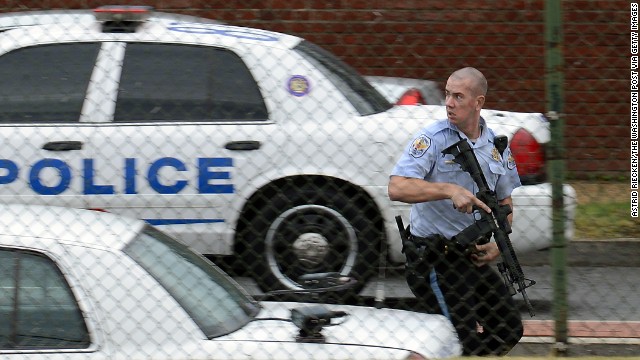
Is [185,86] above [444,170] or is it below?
below

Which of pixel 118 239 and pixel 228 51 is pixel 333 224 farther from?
pixel 118 239

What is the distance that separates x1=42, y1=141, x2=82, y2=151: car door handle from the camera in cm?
675

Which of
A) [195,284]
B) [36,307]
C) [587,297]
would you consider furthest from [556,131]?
[587,297]

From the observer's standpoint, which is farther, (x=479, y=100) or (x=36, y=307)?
(x=479, y=100)

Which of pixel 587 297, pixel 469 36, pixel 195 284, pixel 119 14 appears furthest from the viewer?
A: pixel 469 36

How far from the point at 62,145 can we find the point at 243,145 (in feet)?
3.35

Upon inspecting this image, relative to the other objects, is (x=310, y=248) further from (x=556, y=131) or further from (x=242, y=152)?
(x=556, y=131)

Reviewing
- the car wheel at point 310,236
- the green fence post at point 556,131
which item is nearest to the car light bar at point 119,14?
the car wheel at point 310,236

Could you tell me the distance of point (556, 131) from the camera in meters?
4.45

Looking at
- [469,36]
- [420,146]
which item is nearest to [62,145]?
[420,146]

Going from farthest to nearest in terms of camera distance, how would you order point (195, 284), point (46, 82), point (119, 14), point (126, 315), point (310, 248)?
point (119, 14) → point (46, 82) → point (310, 248) → point (195, 284) → point (126, 315)

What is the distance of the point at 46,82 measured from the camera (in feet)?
22.7

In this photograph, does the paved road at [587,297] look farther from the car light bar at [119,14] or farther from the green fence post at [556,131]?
the car light bar at [119,14]

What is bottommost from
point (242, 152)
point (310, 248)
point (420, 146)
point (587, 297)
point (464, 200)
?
point (587, 297)
